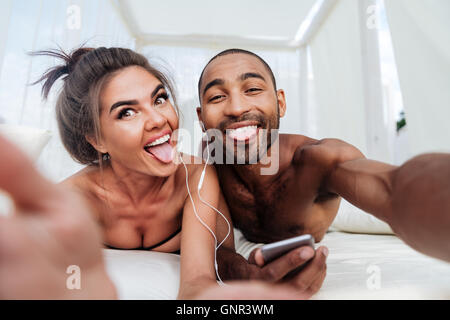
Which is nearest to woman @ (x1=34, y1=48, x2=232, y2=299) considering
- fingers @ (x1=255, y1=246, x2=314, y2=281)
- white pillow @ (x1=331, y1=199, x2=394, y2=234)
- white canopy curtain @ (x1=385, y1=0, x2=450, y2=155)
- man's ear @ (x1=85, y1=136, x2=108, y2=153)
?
man's ear @ (x1=85, y1=136, x2=108, y2=153)

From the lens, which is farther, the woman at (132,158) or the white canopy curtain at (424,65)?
the white canopy curtain at (424,65)

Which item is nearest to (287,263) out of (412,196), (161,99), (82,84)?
(412,196)

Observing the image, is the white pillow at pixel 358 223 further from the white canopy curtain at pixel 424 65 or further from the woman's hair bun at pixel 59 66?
the woman's hair bun at pixel 59 66

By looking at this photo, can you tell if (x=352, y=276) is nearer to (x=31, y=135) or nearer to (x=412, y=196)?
(x=412, y=196)

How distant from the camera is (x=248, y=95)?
531mm

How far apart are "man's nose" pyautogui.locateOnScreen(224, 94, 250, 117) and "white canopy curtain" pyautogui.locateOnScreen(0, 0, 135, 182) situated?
1.03 ft

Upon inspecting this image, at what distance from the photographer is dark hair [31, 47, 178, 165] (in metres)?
0.57

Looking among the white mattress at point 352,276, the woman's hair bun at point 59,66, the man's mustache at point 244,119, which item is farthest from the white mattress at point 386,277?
the woman's hair bun at point 59,66

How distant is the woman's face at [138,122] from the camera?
545 millimetres

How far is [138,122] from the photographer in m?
0.54

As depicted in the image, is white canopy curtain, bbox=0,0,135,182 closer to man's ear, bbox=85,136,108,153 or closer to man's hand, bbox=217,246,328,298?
man's ear, bbox=85,136,108,153

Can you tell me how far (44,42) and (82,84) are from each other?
0.12 metres

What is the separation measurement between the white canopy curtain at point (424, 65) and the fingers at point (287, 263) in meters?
0.44
